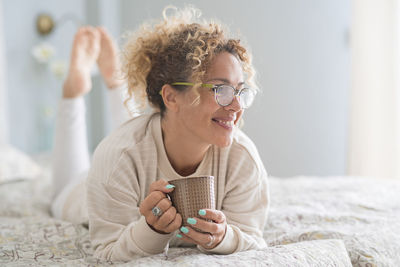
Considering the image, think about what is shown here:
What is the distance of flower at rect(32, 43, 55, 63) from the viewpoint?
144 inches

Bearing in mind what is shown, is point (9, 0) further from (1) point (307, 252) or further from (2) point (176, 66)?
(1) point (307, 252)

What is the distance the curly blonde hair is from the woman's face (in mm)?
25

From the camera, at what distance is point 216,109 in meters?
1.20

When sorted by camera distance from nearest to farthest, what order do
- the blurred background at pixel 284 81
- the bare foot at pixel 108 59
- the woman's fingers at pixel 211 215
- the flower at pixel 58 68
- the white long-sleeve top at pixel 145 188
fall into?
the woman's fingers at pixel 211 215 → the white long-sleeve top at pixel 145 188 → the bare foot at pixel 108 59 → the blurred background at pixel 284 81 → the flower at pixel 58 68

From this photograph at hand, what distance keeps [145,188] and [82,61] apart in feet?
3.84

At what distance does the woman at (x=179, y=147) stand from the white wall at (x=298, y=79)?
2399 millimetres

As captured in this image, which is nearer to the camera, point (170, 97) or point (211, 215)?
point (211, 215)

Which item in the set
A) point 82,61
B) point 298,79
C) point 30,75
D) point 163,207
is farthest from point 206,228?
point 30,75

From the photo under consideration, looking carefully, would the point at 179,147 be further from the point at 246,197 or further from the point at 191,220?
the point at 191,220

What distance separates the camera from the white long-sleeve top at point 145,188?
1.13 meters

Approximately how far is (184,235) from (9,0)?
3.24 m

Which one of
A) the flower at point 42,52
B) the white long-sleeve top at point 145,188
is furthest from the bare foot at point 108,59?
the flower at point 42,52

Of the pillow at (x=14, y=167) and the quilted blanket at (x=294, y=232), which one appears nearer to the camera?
the quilted blanket at (x=294, y=232)

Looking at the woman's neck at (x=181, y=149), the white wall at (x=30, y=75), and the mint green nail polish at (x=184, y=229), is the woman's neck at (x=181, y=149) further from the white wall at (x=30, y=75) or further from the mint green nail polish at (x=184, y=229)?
the white wall at (x=30, y=75)
